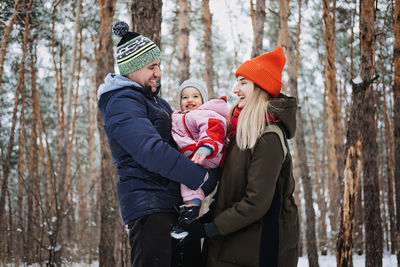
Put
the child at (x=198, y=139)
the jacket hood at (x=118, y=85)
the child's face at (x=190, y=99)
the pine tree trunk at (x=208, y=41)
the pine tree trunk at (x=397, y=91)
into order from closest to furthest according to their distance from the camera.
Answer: the child at (x=198, y=139), the jacket hood at (x=118, y=85), the child's face at (x=190, y=99), the pine tree trunk at (x=397, y=91), the pine tree trunk at (x=208, y=41)

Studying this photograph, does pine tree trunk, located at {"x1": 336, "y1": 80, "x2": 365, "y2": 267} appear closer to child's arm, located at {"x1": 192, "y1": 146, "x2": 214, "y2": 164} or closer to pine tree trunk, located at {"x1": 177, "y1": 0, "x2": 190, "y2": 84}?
child's arm, located at {"x1": 192, "y1": 146, "x2": 214, "y2": 164}

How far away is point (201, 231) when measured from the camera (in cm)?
200

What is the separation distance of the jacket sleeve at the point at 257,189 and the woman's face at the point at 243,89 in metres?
0.35

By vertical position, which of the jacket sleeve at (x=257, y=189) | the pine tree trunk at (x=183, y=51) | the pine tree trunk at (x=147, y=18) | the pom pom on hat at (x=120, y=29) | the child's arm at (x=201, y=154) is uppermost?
the pine tree trunk at (x=183, y=51)

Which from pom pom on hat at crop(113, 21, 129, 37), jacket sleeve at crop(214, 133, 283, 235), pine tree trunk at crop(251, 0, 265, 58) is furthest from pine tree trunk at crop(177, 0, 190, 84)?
jacket sleeve at crop(214, 133, 283, 235)

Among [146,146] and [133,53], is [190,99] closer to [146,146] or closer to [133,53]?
[133,53]

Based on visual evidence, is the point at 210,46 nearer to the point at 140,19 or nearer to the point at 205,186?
the point at 140,19

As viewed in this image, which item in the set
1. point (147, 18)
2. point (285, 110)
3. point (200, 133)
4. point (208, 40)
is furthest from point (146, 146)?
point (208, 40)

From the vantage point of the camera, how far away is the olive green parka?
1.91 metres

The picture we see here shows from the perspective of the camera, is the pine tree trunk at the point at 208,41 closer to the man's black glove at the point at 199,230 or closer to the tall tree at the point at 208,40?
the tall tree at the point at 208,40

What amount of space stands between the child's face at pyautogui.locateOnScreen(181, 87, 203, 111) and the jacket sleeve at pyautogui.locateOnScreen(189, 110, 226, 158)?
1.34ft

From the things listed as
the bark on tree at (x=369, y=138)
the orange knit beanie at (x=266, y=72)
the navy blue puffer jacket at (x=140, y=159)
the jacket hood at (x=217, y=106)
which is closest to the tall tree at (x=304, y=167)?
the bark on tree at (x=369, y=138)

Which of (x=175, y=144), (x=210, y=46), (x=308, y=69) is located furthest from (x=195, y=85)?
(x=308, y=69)

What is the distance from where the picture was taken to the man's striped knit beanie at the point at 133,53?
2.24m
